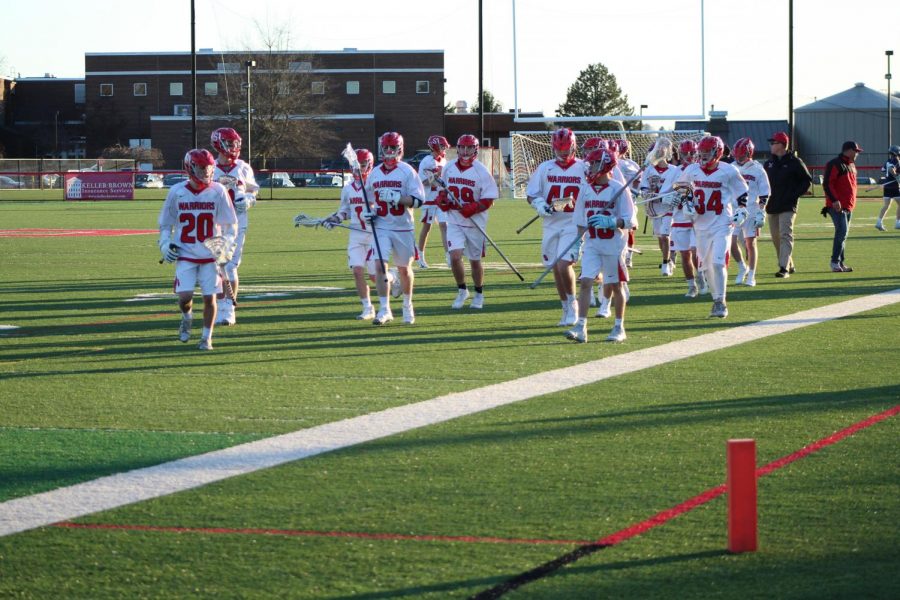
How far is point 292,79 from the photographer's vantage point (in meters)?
85.9

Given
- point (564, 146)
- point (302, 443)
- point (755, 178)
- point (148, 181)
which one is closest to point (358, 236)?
point (564, 146)

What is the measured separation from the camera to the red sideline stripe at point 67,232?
29.3 m

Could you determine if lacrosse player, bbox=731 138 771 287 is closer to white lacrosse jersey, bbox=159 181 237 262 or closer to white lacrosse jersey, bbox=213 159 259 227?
white lacrosse jersey, bbox=213 159 259 227

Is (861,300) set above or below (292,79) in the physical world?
below

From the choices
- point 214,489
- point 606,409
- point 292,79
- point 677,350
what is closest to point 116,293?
point 677,350

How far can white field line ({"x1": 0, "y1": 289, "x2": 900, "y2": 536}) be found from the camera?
20.1ft

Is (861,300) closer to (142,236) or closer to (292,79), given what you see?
(142,236)

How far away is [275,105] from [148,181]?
65.3ft

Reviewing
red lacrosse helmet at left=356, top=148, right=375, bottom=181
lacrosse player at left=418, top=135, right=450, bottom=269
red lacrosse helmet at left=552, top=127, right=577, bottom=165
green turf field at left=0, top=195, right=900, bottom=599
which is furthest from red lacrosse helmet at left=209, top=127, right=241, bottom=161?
lacrosse player at left=418, top=135, right=450, bottom=269

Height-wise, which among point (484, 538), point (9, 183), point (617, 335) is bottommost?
point (484, 538)

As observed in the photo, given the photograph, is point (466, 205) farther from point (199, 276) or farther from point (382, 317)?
point (199, 276)

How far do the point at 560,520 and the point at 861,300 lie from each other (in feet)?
34.8

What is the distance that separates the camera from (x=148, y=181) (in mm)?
65062

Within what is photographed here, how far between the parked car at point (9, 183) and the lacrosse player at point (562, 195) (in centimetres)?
5635
